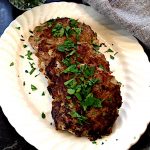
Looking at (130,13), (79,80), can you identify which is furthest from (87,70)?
(130,13)

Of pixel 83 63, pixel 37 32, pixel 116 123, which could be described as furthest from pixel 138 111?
pixel 37 32

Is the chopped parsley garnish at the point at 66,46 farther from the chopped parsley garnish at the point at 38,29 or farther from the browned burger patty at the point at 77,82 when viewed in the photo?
the chopped parsley garnish at the point at 38,29

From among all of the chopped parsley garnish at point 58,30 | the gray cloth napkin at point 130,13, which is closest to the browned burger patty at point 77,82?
the chopped parsley garnish at point 58,30

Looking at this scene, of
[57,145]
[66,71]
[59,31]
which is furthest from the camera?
[59,31]

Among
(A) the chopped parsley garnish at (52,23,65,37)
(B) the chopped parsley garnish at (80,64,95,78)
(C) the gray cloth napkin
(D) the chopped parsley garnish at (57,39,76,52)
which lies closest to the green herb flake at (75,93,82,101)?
(B) the chopped parsley garnish at (80,64,95,78)

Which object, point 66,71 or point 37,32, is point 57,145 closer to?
point 66,71

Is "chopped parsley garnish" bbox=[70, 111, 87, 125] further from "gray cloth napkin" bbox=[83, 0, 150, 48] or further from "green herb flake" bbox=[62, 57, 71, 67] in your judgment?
"gray cloth napkin" bbox=[83, 0, 150, 48]
